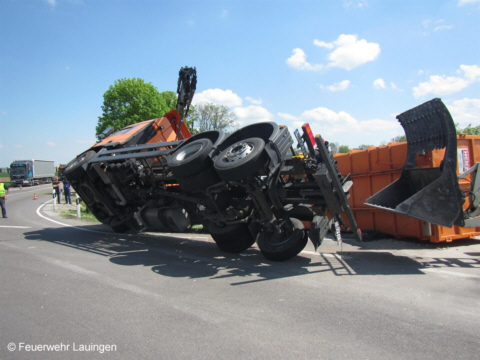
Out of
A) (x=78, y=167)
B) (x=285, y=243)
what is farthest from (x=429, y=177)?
(x=78, y=167)

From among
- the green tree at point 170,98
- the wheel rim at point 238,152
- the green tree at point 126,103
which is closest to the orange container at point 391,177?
the wheel rim at point 238,152

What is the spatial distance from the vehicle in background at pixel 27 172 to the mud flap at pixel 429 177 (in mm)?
45444

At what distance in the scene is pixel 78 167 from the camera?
26.7 feet

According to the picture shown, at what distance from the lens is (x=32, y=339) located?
136 inches

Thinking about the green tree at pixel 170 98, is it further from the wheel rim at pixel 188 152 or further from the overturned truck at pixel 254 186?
the wheel rim at pixel 188 152

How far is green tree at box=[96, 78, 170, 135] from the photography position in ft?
103

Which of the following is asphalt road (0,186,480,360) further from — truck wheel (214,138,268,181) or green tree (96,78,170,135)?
green tree (96,78,170,135)

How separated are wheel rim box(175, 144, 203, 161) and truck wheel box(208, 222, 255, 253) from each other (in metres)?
1.45

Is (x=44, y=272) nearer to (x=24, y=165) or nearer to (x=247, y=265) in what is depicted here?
(x=247, y=265)

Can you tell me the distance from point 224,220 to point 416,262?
325cm

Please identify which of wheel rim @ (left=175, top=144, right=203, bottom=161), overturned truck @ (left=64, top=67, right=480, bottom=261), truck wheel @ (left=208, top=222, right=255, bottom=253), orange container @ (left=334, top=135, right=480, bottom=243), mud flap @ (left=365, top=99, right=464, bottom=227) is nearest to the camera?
mud flap @ (left=365, top=99, right=464, bottom=227)

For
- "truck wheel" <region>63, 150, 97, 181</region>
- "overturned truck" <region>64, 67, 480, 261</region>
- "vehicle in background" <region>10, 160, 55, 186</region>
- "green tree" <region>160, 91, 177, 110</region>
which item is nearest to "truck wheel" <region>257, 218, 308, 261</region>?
"overturned truck" <region>64, 67, 480, 261</region>

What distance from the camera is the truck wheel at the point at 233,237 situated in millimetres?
6434

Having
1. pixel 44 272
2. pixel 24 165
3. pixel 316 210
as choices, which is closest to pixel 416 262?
pixel 316 210
